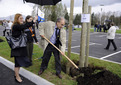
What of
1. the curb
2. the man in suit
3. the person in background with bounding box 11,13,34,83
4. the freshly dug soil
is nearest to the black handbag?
the person in background with bounding box 11,13,34,83

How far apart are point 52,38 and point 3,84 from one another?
184 cm

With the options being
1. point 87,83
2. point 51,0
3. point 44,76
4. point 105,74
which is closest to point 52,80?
point 44,76

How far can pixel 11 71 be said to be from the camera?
3955 mm

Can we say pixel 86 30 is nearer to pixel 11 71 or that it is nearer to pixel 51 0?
pixel 51 0

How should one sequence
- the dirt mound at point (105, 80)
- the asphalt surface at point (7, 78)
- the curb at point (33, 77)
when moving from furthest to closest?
the asphalt surface at point (7, 78) < the curb at point (33, 77) < the dirt mound at point (105, 80)

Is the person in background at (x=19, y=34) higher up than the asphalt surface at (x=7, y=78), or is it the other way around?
the person in background at (x=19, y=34)

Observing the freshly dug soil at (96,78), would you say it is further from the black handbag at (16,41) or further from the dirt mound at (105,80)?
the black handbag at (16,41)

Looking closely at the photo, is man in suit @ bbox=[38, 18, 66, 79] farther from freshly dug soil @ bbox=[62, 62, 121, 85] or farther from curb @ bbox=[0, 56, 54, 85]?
freshly dug soil @ bbox=[62, 62, 121, 85]

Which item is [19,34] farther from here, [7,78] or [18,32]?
[7,78]

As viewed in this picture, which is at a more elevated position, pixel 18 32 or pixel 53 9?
pixel 53 9

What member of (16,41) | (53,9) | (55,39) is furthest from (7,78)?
(53,9)

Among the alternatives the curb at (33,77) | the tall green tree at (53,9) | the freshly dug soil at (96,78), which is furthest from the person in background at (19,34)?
the tall green tree at (53,9)

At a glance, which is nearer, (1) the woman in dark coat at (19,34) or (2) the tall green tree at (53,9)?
(1) the woman in dark coat at (19,34)

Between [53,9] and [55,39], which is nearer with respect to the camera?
[55,39]
